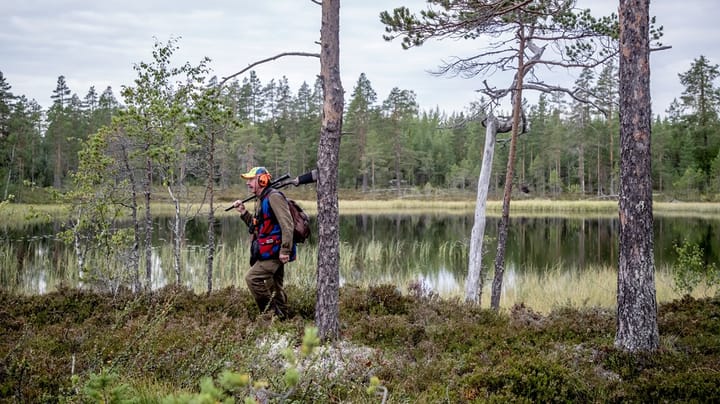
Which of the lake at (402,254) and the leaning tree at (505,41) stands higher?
the leaning tree at (505,41)

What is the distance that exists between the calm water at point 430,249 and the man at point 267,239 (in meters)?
5.90

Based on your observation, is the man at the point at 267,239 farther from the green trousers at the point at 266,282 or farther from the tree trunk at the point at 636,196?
the tree trunk at the point at 636,196

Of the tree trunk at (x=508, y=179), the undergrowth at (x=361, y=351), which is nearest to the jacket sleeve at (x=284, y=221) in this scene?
the undergrowth at (x=361, y=351)

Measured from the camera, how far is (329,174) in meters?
6.07

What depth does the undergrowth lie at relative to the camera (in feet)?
13.0

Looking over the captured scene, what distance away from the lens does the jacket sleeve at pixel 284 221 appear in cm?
670

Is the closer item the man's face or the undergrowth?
the undergrowth

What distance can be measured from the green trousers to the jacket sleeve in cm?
36

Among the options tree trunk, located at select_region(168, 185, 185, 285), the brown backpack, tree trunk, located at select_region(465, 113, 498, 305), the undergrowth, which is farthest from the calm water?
the brown backpack

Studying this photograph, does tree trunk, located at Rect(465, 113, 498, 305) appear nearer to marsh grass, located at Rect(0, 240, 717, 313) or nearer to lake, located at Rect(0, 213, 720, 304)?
marsh grass, located at Rect(0, 240, 717, 313)

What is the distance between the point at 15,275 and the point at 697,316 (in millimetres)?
13429

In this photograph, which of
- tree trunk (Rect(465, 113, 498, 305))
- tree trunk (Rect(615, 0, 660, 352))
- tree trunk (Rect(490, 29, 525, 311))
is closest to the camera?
tree trunk (Rect(615, 0, 660, 352))

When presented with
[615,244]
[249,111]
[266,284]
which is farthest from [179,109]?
[249,111]

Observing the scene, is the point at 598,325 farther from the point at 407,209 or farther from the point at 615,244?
the point at 407,209
